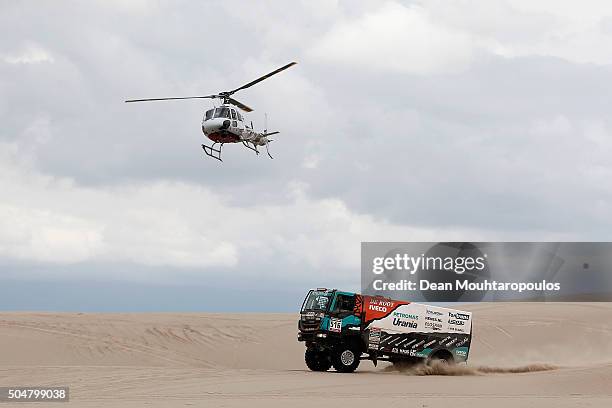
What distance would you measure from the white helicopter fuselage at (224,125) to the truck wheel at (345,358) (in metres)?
11.6

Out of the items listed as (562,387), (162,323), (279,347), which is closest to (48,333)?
(162,323)

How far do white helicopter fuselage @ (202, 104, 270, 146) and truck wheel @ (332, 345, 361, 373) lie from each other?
11.6m

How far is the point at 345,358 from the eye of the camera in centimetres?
2772

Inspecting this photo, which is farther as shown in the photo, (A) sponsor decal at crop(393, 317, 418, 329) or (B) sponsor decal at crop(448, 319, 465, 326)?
(B) sponsor decal at crop(448, 319, 465, 326)

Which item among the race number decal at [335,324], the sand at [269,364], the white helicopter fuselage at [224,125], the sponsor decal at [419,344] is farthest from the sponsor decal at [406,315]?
the white helicopter fuselage at [224,125]

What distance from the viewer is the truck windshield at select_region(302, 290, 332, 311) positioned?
27453 millimetres

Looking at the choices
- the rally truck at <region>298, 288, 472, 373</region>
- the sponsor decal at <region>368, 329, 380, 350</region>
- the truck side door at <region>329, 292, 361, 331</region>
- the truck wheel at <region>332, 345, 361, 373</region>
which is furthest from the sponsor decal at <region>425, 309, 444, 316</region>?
the truck wheel at <region>332, 345, 361, 373</region>

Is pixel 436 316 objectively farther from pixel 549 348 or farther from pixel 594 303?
pixel 594 303

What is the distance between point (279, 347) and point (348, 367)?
39.1 feet

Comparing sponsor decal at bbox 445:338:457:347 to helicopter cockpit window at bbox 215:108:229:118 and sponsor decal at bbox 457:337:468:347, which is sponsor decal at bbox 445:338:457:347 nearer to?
sponsor decal at bbox 457:337:468:347

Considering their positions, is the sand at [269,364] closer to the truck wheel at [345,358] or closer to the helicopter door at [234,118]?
the truck wheel at [345,358]

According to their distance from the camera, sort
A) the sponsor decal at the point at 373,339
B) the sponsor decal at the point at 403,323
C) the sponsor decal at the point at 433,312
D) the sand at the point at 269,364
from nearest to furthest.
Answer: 1. the sand at the point at 269,364
2. the sponsor decal at the point at 373,339
3. the sponsor decal at the point at 403,323
4. the sponsor decal at the point at 433,312

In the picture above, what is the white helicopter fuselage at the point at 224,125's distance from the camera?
35469 mm

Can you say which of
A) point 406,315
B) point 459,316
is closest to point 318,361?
point 406,315
